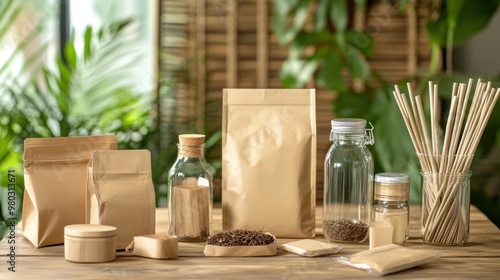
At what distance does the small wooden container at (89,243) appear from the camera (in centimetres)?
144

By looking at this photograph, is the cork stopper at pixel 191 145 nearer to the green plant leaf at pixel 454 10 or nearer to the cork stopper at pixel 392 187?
the cork stopper at pixel 392 187

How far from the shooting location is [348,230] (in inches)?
63.8

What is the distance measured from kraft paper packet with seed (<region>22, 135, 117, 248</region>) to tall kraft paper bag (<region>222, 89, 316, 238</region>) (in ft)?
0.92

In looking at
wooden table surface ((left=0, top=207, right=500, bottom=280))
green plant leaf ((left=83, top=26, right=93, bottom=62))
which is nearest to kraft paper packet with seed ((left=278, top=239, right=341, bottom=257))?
wooden table surface ((left=0, top=207, right=500, bottom=280))

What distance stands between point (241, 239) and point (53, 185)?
1.23ft

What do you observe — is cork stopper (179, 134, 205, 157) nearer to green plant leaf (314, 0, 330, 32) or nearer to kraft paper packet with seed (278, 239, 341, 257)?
kraft paper packet with seed (278, 239, 341, 257)

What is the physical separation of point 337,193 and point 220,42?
7.45ft

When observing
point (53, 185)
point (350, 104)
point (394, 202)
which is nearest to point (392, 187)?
point (394, 202)

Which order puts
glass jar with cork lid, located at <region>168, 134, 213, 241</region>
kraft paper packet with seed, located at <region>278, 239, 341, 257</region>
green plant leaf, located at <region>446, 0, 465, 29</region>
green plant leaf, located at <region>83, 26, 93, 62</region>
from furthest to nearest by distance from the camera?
green plant leaf, located at <region>446, 0, 465, 29</region> → green plant leaf, located at <region>83, 26, 93, 62</region> → glass jar with cork lid, located at <region>168, 134, 213, 241</region> → kraft paper packet with seed, located at <region>278, 239, 341, 257</region>

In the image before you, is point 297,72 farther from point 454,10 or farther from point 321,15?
point 454,10

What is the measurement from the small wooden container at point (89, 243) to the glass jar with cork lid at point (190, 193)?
0.19 meters

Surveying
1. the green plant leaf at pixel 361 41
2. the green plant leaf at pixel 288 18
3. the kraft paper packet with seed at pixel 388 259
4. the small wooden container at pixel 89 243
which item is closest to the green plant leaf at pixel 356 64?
the green plant leaf at pixel 361 41

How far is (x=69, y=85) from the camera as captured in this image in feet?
9.62

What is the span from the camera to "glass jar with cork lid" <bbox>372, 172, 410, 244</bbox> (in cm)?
157
